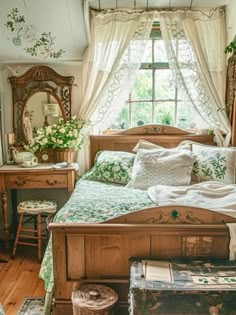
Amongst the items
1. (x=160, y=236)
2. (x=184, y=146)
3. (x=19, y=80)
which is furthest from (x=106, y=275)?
(x=19, y=80)

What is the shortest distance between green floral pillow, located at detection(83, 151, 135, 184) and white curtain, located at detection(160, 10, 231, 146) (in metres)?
0.95

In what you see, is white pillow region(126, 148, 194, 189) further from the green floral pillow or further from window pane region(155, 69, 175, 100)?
window pane region(155, 69, 175, 100)

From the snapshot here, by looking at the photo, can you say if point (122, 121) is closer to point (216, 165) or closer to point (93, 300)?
point (216, 165)

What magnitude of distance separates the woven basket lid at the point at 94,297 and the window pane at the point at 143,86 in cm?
230

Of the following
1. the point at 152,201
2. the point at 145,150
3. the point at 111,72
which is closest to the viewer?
the point at 152,201

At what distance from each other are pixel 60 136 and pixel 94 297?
193cm

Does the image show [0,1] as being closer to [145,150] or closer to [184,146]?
[145,150]

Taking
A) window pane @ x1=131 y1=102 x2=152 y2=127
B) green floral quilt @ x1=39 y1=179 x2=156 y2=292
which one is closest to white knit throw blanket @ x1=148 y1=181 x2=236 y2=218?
green floral quilt @ x1=39 y1=179 x2=156 y2=292

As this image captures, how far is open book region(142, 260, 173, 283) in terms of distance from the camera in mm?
1723

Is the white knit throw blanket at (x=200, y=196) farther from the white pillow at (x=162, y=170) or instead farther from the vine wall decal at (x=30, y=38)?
the vine wall decal at (x=30, y=38)

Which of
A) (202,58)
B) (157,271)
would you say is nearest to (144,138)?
(202,58)

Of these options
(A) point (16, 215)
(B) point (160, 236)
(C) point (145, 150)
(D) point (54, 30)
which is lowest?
(A) point (16, 215)

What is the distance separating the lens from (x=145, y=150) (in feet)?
10.7

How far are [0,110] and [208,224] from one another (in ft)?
8.07
